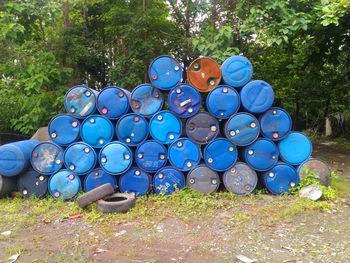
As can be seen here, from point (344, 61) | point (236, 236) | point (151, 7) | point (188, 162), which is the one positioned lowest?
point (236, 236)

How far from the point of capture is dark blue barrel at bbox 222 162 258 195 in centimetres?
434

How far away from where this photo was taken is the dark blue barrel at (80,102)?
4.36 metres

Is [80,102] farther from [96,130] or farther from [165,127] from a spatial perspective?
[165,127]

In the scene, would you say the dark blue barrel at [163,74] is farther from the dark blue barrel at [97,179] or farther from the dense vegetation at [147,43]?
the dark blue barrel at [97,179]

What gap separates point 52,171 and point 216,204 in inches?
107

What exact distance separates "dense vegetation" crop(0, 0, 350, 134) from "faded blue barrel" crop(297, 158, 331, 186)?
226 centimetres

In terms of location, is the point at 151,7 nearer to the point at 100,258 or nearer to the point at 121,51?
the point at 121,51

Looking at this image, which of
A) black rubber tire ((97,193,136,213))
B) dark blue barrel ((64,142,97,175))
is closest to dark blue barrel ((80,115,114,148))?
dark blue barrel ((64,142,97,175))

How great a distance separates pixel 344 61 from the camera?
8.90m

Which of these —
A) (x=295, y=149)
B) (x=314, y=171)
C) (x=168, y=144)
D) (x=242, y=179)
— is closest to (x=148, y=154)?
(x=168, y=144)

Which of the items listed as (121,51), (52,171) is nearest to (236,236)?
(52,171)

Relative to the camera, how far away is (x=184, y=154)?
4.34m

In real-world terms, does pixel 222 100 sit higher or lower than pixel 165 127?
higher

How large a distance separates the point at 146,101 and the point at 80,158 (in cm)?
143
